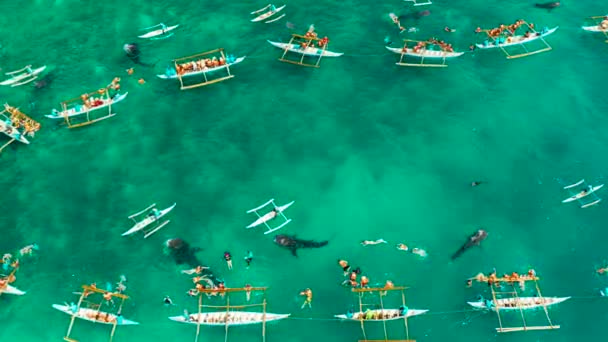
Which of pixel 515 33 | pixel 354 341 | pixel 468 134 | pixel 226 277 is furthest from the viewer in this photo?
pixel 515 33

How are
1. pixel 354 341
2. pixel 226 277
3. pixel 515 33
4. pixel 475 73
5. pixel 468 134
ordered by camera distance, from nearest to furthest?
pixel 354 341 < pixel 226 277 < pixel 468 134 < pixel 475 73 < pixel 515 33

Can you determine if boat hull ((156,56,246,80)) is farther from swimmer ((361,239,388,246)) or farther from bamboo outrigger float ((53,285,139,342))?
swimmer ((361,239,388,246))

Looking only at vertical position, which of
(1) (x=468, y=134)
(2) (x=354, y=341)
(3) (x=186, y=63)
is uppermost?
(3) (x=186, y=63)

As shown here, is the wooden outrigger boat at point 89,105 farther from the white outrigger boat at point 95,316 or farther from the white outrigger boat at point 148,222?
the white outrigger boat at point 95,316

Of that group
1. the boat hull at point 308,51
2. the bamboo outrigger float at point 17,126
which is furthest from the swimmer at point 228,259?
the boat hull at point 308,51

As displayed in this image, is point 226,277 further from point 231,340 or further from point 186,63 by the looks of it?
point 186,63

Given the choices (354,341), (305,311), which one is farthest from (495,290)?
(305,311)

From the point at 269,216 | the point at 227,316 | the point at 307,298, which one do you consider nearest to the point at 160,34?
the point at 269,216

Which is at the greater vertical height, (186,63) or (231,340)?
(186,63)
